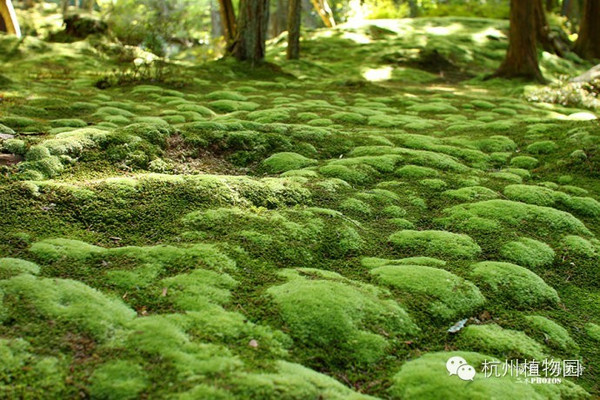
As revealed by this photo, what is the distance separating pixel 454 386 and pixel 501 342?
1.13 m

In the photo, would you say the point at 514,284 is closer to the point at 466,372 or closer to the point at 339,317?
A: the point at 466,372

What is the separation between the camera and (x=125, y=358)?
3.55m

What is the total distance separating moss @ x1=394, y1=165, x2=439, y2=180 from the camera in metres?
8.62

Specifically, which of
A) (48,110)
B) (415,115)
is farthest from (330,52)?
(48,110)

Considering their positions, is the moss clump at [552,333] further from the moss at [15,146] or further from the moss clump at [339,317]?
the moss at [15,146]

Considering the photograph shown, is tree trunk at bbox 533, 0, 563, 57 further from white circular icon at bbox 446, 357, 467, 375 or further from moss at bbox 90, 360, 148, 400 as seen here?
moss at bbox 90, 360, 148, 400

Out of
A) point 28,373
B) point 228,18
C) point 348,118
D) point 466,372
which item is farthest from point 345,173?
point 228,18

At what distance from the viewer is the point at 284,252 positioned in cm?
566

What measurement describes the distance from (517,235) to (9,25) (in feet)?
64.5

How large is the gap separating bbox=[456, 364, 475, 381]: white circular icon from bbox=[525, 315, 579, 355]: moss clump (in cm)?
131

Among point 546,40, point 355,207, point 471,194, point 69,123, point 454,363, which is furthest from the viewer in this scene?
point 546,40

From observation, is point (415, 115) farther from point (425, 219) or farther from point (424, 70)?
point (424, 70)

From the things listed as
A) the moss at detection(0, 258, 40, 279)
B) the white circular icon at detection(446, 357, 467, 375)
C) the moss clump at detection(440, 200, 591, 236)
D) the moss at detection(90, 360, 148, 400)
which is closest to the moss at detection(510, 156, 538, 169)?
the moss clump at detection(440, 200, 591, 236)

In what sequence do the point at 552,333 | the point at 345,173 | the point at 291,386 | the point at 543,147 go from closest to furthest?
1. the point at 291,386
2. the point at 552,333
3. the point at 345,173
4. the point at 543,147
